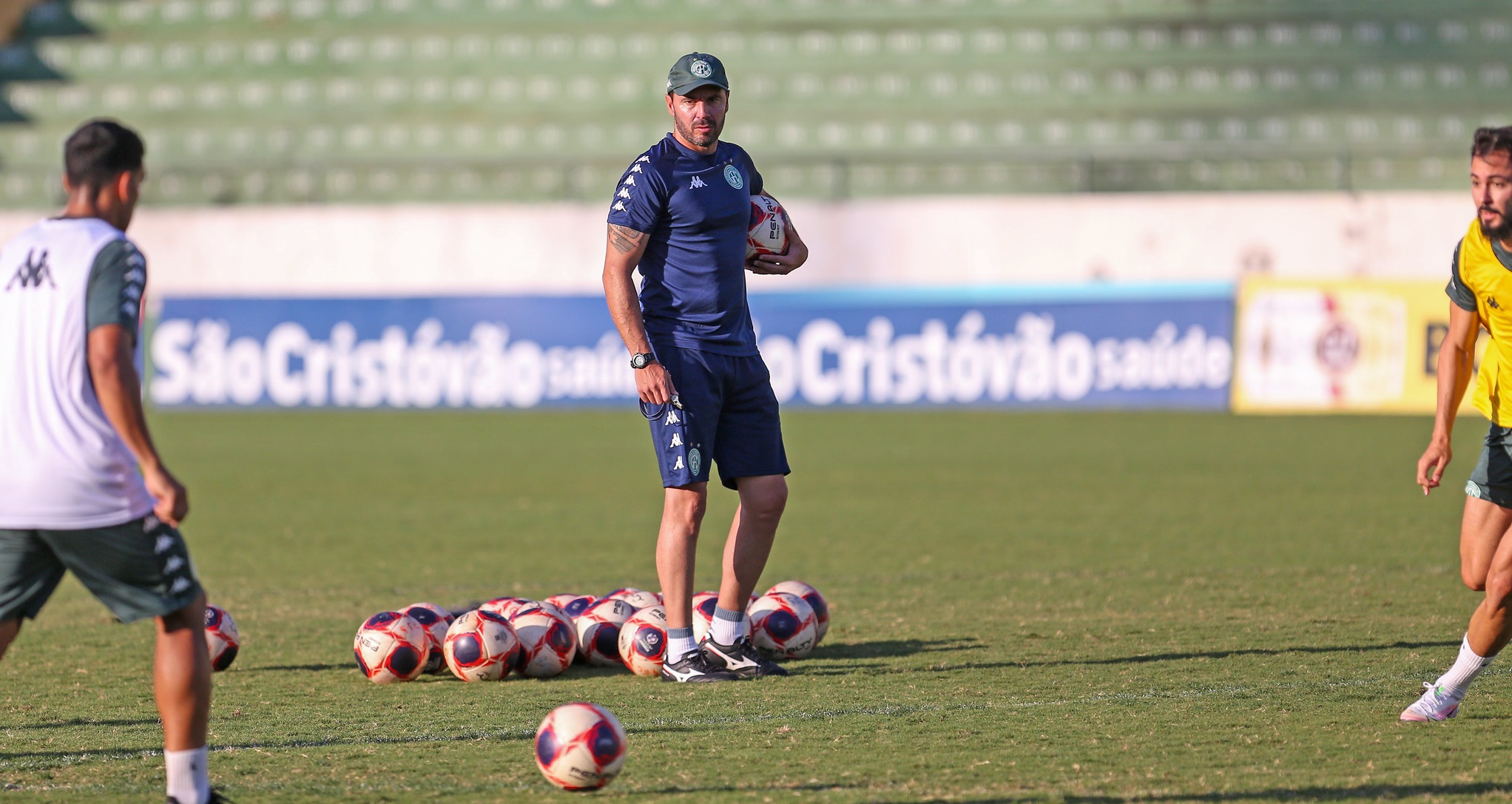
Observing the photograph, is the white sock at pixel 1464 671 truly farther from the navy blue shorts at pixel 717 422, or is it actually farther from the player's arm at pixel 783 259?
the player's arm at pixel 783 259

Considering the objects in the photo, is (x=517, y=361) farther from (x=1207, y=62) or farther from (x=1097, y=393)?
(x=1207, y=62)

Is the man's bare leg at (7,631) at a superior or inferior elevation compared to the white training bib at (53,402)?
inferior

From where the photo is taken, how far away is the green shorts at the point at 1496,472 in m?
5.20

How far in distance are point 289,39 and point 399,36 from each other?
5.38 feet

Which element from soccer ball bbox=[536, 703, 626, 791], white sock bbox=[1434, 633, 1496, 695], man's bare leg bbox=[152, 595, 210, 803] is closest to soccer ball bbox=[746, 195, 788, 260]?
soccer ball bbox=[536, 703, 626, 791]

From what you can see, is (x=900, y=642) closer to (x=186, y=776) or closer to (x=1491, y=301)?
(x=1491, y=301)

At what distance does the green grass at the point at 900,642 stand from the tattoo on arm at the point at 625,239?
153 centimetres

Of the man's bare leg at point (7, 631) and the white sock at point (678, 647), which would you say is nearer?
the man's bare leg at point (7, 631)

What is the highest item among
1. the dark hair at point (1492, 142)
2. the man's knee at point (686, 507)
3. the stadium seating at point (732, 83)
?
the stadium seating at point (732, 83)

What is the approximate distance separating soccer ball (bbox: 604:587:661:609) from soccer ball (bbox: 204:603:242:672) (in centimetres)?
142

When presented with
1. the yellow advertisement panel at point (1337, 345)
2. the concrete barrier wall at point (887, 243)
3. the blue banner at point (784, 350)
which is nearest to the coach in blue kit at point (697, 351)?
the blue banner at point (784, 350)

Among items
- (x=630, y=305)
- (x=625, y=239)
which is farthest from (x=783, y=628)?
(x=625, y=239)

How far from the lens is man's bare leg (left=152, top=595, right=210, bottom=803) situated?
4145 mm

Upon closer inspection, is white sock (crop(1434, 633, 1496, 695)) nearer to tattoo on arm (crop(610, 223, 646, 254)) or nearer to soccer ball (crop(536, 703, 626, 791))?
soccer ball (crop(536, 703, 626, 791))
